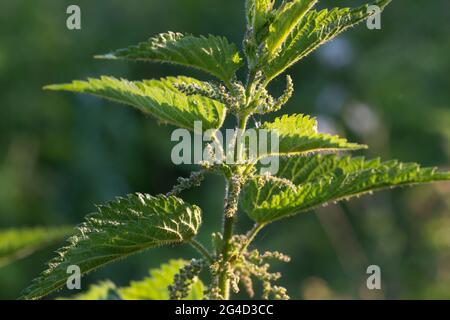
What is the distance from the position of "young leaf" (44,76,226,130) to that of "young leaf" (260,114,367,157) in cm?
11

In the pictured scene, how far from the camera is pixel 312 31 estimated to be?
1671mm

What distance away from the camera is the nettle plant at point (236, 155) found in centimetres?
160

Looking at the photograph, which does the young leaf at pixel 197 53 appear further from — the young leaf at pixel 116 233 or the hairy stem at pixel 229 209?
the young leaf at pixel 116 233

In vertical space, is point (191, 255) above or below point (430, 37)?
below

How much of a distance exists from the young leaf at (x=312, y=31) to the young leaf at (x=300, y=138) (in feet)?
0.27

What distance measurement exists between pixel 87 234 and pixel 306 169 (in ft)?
1.45

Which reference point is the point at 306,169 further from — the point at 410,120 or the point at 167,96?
the point at 410,120

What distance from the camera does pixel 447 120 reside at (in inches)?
409

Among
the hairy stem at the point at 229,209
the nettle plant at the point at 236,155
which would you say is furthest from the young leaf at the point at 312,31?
the hairy stem at the point at 229,209

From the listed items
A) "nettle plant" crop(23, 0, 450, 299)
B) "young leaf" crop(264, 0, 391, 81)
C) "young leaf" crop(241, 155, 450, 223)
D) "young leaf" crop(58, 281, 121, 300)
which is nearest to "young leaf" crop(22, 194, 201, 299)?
"nettle plant" crop(23, 0, 450, 299)

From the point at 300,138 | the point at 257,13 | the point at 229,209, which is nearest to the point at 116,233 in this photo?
the point at 229,209

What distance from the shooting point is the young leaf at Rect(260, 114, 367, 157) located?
1.61 m

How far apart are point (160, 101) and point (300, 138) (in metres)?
0.25
